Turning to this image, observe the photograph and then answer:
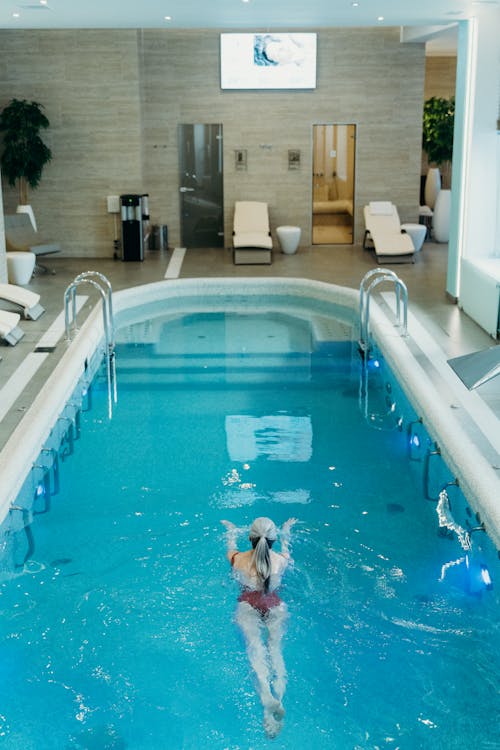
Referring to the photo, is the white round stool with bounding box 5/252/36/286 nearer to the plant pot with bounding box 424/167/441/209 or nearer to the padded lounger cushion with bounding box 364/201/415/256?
the padded lounger cushion with bounding box 364/201/415/256

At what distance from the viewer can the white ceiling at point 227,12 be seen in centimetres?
1109

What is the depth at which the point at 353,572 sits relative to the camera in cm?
677

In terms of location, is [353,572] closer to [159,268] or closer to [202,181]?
[159,268]

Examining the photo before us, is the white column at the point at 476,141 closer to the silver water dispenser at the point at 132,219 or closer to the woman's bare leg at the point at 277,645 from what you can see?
the silver water dispenser at the point at 132,219

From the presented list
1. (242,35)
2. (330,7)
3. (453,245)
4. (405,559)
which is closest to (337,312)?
(453,245)

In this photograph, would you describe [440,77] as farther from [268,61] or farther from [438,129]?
[268,61]

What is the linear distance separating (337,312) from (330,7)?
450 cm

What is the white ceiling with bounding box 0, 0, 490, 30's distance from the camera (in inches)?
437

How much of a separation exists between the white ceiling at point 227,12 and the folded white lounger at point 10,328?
11.8 ft

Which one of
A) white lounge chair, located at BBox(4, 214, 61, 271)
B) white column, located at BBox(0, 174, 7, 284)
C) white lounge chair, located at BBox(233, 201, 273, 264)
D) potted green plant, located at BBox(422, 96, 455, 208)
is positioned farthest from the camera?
potted green plant, located at BBox(422, 96, 455, 208)

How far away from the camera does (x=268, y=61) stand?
1772 centimetres

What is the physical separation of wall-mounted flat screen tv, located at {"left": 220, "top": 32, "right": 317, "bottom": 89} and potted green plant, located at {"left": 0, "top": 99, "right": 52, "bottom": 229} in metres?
3.54

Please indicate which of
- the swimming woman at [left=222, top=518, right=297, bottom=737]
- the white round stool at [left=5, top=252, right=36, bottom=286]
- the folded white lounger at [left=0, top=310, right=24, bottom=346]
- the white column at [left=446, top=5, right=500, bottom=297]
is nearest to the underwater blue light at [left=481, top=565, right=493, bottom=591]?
the swimming woman at [left=222, top=518, right=297, bottom=737]

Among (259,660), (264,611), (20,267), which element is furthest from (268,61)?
(259,660)
